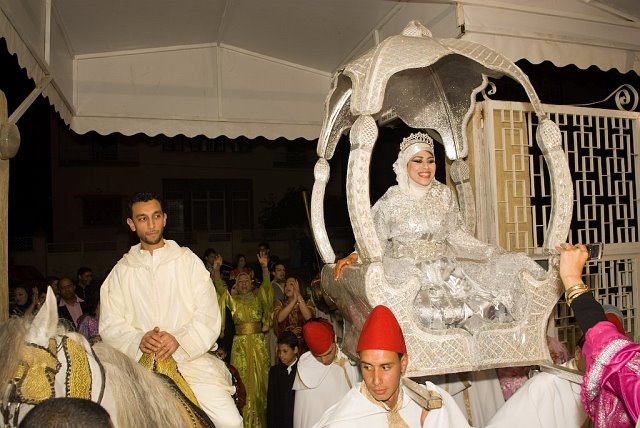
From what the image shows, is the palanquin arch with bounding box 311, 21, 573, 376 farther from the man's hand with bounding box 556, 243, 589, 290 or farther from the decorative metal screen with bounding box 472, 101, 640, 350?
the man's hand with bounding box 556, 243, 589, 290

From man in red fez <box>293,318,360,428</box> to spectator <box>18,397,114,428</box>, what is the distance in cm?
345

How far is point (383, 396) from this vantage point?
9.91ft

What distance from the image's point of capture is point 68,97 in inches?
282

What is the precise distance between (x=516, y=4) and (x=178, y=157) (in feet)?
51.8

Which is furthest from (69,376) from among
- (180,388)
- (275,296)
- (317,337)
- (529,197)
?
(275,296)

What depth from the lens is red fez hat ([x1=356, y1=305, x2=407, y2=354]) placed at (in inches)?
118

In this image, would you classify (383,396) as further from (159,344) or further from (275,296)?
(275,296)

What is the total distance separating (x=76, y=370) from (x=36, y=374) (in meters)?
0.16

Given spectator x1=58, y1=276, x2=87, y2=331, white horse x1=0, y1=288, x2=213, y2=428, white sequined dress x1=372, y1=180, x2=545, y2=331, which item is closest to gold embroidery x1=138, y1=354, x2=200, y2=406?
white horse x1=0, y1=288, x2=213, y2=428

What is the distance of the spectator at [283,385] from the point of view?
5.82 m

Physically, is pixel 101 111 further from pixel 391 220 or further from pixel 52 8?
pixel 391 220

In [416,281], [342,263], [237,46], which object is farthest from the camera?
[237,46]

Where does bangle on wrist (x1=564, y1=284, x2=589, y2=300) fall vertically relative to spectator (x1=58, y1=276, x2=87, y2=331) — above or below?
above

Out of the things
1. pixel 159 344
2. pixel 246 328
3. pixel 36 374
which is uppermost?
pixel 36 374
